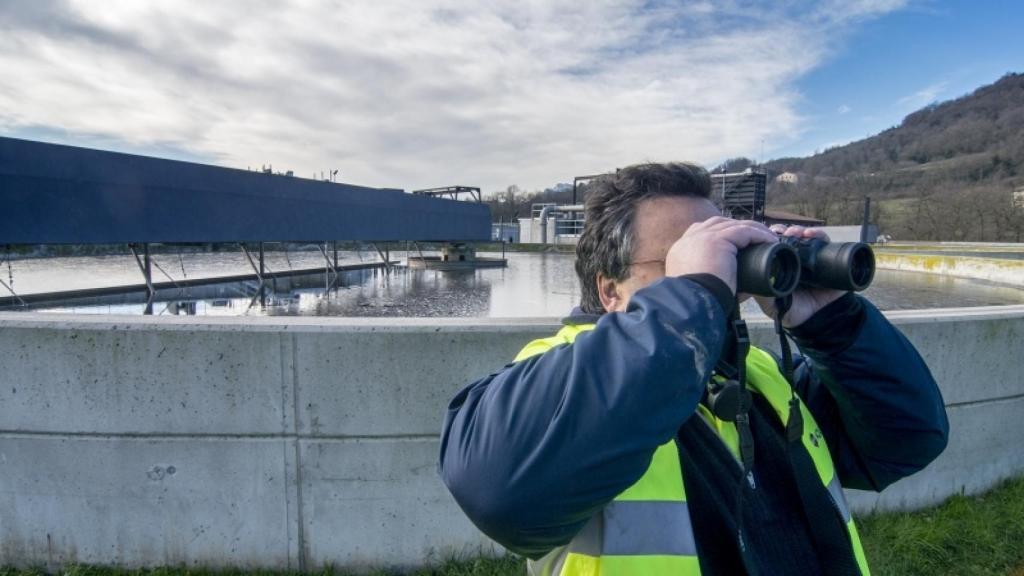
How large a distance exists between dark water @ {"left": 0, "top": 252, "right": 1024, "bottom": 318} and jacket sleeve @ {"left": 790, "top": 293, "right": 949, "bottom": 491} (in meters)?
5.75

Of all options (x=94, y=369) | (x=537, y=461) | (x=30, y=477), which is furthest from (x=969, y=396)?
(x=30, y=477)

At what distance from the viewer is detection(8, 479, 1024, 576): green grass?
2.49 metres

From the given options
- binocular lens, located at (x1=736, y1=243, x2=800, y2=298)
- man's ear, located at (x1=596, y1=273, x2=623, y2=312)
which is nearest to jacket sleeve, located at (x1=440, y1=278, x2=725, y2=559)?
binocular lens, located at (x1=736, y1=243, x2=800, y2=298)

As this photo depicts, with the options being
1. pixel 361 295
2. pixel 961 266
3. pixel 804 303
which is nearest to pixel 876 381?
pixel 804 303

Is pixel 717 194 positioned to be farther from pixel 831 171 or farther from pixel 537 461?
pixel 831 171

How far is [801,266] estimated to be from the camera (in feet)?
4.38

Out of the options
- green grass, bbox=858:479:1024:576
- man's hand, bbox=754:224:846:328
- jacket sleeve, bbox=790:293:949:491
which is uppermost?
man's hand, bbox=754:224:846:328

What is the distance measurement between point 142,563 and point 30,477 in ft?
2.17

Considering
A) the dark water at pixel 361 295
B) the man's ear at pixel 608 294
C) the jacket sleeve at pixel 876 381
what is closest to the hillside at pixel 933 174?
the dark water at pixel 361 295

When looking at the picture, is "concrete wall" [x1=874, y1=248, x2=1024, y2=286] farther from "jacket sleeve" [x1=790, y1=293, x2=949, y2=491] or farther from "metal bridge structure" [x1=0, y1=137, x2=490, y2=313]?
"jacket sleeve" [x1=790, y1=293, x2=949, y2=491]

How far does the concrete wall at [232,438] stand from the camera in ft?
7.82

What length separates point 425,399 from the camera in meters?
2.51

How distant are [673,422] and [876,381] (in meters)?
0.80

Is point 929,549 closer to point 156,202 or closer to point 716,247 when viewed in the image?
point 716,247
